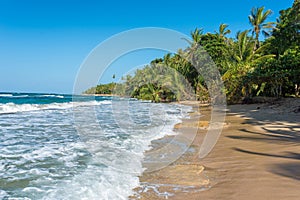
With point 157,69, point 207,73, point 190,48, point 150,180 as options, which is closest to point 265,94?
point 207,73

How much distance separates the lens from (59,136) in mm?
8055

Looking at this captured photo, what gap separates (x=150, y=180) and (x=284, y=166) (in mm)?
2277

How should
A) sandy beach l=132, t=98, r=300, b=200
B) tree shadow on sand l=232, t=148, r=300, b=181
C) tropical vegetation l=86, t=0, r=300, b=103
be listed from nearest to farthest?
1. sandy beach l=132, t=98, r=300, b=200
2. tree shadow on sand l=232, t=148, r=300, b=181
3. tropical vegetation l=86, t=0, r=300, b=103

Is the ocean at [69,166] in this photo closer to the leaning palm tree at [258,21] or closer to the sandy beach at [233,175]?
the sandy beach at [233,175]

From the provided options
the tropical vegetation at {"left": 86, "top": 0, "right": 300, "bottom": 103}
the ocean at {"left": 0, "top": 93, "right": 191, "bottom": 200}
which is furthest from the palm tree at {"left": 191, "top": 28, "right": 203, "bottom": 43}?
the ocean at {"left": 0, "top": 93, "right": 191, "bottom": 200}

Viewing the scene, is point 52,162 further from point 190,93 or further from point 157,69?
point 157,69

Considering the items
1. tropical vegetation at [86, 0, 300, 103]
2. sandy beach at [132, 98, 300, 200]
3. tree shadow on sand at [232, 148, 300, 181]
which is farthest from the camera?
tropical vegetation at [86, 0, 300, 103]

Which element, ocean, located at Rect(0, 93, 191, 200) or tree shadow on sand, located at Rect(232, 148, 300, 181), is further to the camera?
tree shadow on sand, located at Rect(232, 148, 300, 181)

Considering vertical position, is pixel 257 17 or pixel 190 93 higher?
pixel 257 17

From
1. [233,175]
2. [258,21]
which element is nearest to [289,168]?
[233,175]

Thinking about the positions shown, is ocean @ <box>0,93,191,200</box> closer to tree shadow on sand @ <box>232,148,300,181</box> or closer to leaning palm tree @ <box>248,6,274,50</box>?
tree shadow on sand @ <box>232,148,300,181</box>

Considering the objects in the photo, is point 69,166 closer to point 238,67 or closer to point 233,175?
point 233,175

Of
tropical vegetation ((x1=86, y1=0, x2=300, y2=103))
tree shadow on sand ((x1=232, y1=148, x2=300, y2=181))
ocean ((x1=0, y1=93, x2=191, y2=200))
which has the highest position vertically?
tropical vegetation ((x1=86, y1=0, x2=300, y2=103))

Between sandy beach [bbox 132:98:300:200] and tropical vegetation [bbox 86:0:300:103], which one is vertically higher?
tropical vegetation [bbox 86:0:300:103]
